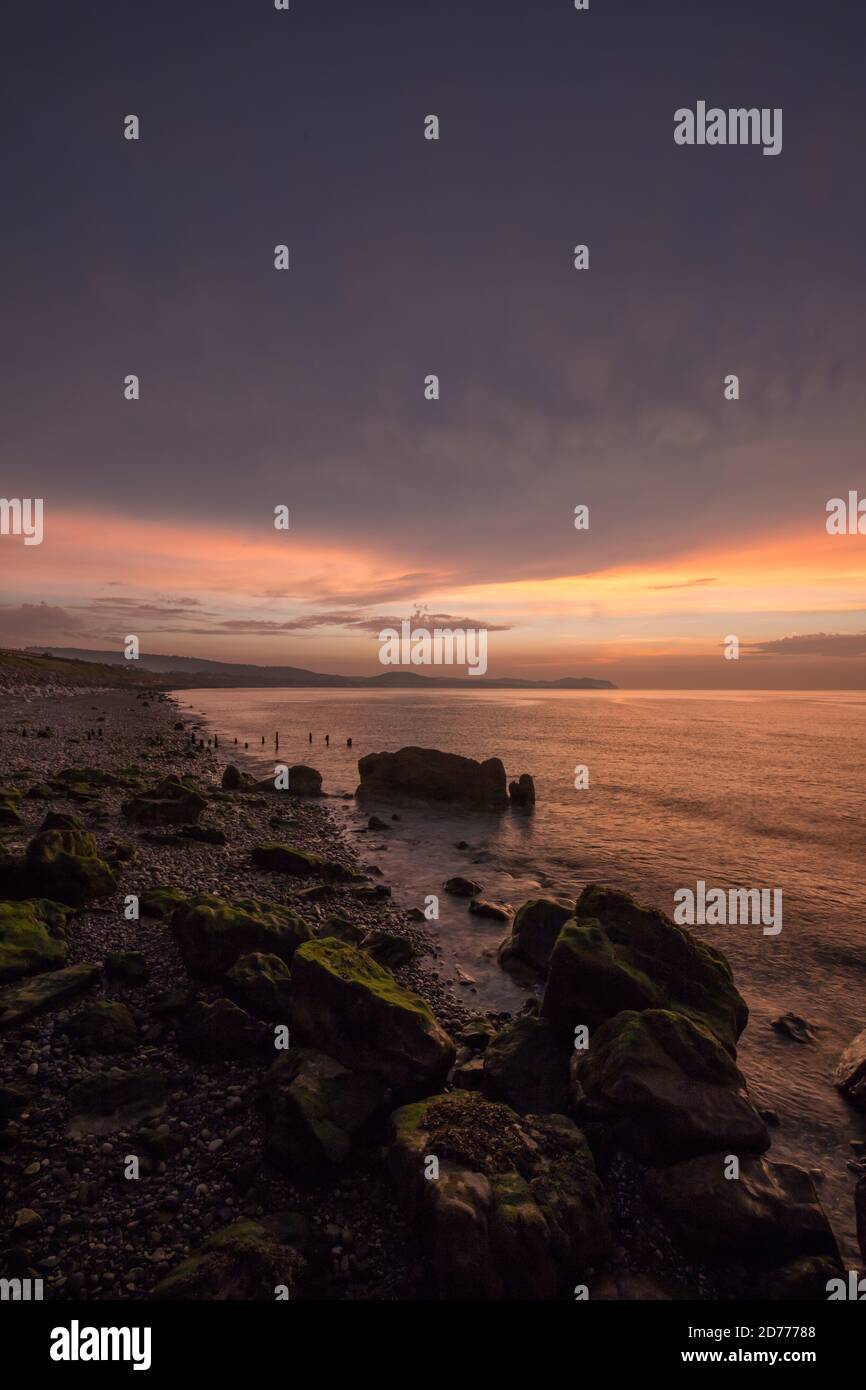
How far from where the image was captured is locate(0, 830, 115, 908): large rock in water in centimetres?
1445

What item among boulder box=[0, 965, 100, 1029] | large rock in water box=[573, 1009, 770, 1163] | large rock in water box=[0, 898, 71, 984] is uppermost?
large rock in water box=[0, 898, 71, 984]

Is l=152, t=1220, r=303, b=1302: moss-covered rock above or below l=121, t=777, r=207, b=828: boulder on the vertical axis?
below

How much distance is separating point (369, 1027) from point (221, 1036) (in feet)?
8.62

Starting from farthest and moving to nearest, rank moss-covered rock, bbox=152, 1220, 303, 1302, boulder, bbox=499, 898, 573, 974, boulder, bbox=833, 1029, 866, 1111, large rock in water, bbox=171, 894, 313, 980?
boulder, bbox=499, 898, 573, 974
large rock in water, bbox=171, 894, 313, 980
boulder, bbox=833, 1029, 866, 1111
moss-covered rock, bbox=152, 1220, 303, 1302

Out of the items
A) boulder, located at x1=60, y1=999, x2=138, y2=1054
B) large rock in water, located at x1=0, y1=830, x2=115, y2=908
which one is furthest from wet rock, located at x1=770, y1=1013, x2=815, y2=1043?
large rock in water, located at x1=0, y1=830, x2=115, y2=908

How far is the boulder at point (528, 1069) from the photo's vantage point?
9.88 meters

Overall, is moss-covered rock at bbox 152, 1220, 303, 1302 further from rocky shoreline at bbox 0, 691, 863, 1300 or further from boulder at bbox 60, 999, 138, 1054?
boulder at bbox 60, 999, 138, 1054

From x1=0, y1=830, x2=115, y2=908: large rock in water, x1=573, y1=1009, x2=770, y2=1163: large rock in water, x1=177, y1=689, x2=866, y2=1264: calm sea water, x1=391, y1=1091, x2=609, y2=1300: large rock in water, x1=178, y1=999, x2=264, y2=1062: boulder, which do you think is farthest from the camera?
x1=0, y1=830, x2=115, y2=908: large rock in water

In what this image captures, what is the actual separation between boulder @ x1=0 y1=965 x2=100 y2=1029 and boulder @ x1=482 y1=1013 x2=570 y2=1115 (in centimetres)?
797

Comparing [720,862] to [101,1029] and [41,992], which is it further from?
[41,992]

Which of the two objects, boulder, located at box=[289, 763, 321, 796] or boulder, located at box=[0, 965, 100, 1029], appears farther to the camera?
boulder, located at box=[289, 763, 321, 796]
